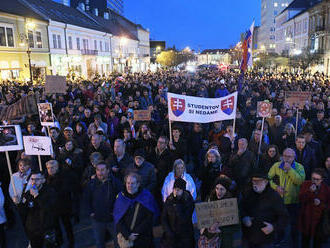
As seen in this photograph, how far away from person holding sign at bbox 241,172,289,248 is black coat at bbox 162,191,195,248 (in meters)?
0.74

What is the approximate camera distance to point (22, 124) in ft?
31.6

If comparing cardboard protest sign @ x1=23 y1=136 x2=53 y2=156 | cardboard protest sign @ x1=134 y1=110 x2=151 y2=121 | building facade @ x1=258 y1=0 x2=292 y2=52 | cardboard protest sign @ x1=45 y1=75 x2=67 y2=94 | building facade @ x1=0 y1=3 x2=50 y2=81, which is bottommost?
cardboard protest sign @ x1=23 y1=136 x2=53 y2=156

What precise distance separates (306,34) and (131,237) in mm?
58223

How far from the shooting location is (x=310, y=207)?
173 inches

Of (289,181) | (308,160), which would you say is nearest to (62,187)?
(289,181)

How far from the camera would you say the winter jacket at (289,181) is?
4.80 m

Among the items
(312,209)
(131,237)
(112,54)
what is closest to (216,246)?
(131,237)

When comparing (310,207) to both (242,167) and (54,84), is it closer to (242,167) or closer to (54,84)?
(242,167)

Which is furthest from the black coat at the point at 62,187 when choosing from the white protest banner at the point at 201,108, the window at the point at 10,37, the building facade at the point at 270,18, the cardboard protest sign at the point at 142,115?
the building facade at the point at 270,18

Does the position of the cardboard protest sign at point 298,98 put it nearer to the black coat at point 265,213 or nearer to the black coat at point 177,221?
the black coat at point 265,213

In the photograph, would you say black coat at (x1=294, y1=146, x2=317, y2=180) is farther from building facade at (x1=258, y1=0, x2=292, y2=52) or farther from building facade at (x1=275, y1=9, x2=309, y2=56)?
building facade at (x1=258, y1=0, x2=292, y2=52)

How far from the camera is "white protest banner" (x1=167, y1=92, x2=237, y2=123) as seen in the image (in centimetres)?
672

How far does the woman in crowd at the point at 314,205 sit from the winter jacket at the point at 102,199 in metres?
2.81

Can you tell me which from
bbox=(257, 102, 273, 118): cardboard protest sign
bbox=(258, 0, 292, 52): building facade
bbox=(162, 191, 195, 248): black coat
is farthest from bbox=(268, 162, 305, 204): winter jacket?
bbox=(258, 0, 292, 52): building facade
